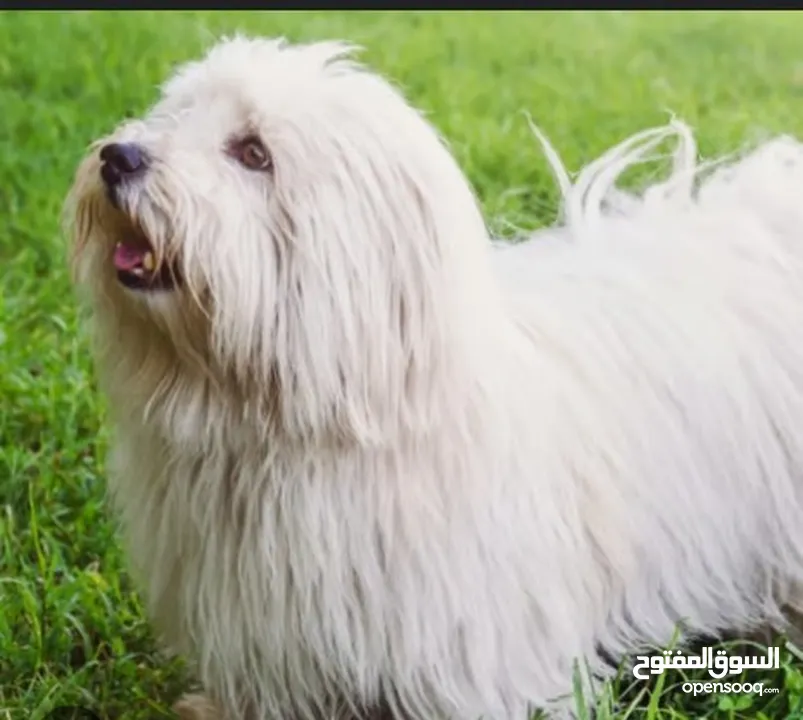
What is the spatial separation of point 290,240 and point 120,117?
9.91 ft

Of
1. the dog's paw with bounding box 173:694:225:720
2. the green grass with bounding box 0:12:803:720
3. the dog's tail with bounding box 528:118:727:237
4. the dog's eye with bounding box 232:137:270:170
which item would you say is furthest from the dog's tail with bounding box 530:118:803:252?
the dog's paw with bounding box 173:694:225:720

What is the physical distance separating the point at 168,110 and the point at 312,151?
0.28 m

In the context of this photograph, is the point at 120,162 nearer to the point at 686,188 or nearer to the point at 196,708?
the point at 196,708

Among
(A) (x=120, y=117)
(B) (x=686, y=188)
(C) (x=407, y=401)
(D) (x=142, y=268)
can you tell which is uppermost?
(A) (x=120, y=117)

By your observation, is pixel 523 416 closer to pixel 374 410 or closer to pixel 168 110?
pixel 374 410

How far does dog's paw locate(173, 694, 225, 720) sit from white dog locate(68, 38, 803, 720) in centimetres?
1

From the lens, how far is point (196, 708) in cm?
274

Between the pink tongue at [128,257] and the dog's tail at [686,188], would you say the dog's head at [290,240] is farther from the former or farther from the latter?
the dog's tail at [686,188]

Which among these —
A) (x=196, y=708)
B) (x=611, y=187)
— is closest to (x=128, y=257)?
(x=196, y=708)

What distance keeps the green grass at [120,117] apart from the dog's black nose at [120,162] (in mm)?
937

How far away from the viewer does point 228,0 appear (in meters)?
5.88

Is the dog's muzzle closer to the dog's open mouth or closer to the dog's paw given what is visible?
the dog's open mouth

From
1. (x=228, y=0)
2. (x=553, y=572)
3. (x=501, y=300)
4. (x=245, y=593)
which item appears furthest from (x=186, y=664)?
(x=228, y=0)

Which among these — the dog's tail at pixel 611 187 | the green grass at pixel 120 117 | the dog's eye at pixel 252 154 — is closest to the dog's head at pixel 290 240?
the dog's eye at pixel 252 154
